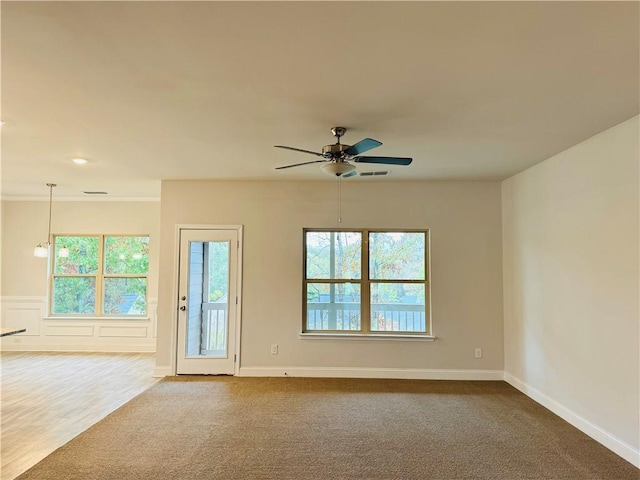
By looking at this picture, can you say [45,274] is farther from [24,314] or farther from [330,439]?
[330,439]

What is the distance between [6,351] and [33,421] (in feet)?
12.2

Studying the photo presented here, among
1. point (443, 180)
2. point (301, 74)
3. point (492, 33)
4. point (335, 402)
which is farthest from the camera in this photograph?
point (443, 180)

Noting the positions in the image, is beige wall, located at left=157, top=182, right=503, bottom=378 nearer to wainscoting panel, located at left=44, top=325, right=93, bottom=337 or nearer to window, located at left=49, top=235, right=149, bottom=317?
window, located at left=49, top=235, right=149, bottom=317

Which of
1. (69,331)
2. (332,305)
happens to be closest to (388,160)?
(332,305)

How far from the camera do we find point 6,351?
6.03 meters

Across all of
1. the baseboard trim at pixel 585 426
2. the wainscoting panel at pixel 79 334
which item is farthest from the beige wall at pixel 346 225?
the wainscoting panel at pixel 79 334

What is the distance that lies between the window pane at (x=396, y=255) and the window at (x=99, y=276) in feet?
13.1

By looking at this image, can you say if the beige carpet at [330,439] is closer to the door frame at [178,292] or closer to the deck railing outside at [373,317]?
the door frame at [178,292]

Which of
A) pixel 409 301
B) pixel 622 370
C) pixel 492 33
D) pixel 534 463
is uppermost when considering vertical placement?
pixel 492 33

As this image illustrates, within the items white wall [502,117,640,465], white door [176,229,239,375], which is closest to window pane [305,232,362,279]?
white door [176,229,239,375]

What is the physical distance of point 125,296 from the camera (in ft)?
20.6

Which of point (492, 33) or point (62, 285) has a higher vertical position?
point (492, 33)

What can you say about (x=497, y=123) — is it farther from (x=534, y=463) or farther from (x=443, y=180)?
(x=534, y=463)

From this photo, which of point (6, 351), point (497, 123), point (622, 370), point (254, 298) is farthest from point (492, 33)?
point (6, 351)
